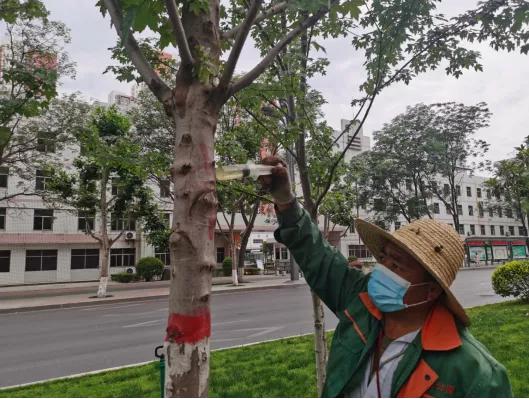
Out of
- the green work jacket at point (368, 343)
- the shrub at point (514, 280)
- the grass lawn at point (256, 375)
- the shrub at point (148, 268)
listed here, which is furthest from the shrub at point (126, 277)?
the green work jacket at point (368, 343)

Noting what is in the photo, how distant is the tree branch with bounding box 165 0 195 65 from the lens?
172 cm

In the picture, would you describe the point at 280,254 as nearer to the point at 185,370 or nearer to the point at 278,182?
the point at 278,182

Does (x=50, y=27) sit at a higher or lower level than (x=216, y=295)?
higher

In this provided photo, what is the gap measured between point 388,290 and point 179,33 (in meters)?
1.43

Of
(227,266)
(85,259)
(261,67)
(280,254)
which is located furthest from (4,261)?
(261,67)

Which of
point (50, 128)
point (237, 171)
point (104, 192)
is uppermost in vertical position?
point (50, 128)

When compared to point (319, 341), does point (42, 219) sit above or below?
above

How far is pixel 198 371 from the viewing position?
164 cm

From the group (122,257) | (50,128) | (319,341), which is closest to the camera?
(319,341)

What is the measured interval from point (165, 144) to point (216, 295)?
7354 mm

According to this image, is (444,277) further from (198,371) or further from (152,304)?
(152,304)

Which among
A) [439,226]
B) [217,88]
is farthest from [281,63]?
[439,226]

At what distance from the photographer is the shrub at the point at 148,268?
25094mm

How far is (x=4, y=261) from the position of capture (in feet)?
80.2
